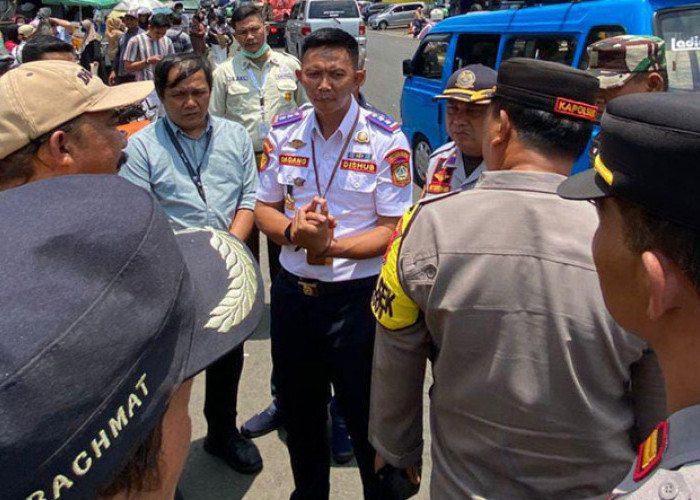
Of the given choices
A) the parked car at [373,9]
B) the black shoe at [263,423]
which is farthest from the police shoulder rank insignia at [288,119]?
the parked car at [373,9]

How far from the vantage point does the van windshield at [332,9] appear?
19500mm

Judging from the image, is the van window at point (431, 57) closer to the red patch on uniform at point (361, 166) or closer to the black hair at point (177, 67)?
the black hair at point (177, 67)

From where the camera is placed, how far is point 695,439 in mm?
774

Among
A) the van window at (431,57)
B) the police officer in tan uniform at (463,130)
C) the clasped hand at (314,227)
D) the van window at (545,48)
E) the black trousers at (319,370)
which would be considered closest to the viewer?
the clasped hand at (314,227)

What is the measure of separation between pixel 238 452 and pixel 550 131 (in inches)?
83.3

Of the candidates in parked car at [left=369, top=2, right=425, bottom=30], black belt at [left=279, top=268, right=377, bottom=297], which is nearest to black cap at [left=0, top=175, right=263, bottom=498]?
black belt at [left=279, top=268, right=377, bottom=297]

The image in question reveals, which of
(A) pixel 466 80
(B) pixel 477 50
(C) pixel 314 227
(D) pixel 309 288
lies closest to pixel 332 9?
(B) pixel 477 50

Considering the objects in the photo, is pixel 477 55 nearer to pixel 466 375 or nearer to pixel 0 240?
pixel 466 375

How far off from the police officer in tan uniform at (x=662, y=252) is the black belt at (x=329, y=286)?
146 centimetres

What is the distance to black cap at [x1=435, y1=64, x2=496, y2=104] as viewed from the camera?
2.95 meters

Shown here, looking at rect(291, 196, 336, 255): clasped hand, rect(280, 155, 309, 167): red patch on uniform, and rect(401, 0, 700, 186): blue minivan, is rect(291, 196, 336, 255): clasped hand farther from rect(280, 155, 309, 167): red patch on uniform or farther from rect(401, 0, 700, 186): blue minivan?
rect(401, 0, 700, 186): blue minivan

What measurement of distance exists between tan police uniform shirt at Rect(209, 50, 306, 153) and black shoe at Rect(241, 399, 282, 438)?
6.14 feet

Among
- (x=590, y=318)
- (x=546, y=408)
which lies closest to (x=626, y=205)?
(x=590, y=318)

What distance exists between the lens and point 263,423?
3152 mm
